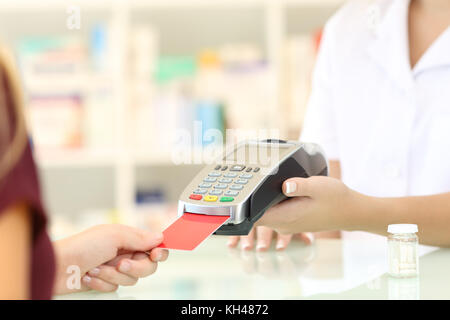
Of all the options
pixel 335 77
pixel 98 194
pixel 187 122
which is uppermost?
pixel 335 77

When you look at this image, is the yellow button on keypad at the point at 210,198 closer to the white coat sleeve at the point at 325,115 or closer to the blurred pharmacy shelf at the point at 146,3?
the white coat sleeve at the point at 325,115

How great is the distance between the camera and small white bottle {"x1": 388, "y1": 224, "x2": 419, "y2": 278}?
2.31 ft

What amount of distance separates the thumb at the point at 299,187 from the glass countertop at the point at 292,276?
0.10 metres

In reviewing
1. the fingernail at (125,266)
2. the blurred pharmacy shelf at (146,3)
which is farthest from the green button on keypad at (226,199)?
the blurred pharmacy shelf at (146,3)

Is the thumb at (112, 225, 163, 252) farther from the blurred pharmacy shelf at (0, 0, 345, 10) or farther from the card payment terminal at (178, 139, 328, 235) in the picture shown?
the blurred pharmacy shelf at (0, 0, 345, 10)

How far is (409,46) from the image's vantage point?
1.16m

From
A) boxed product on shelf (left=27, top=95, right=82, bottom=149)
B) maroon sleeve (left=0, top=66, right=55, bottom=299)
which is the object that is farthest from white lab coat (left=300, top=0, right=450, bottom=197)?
boxed product on shelf (left=27, top=95, right=82, bottom=149)

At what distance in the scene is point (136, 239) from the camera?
0.71m

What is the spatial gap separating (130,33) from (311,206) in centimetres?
154

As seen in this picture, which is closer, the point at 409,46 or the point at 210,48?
the point at 409,46

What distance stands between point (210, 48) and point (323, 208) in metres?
1.65
